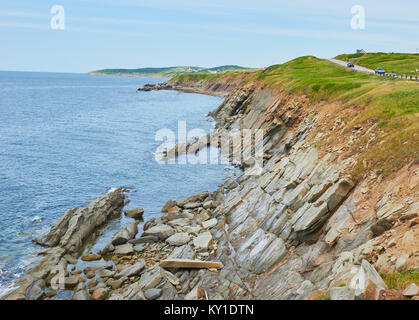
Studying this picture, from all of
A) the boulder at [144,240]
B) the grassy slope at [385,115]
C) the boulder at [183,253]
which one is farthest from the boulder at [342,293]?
the boulder at [144,240]

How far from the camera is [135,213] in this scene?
121 ft

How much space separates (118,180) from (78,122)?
5882 centimetres

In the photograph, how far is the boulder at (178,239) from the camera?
2894 centimetres

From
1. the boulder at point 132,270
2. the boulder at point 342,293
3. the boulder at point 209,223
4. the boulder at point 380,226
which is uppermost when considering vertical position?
the boulder at point 380,226

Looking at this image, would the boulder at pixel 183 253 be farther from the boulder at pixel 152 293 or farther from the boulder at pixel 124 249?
the boulder at pixel 124 249

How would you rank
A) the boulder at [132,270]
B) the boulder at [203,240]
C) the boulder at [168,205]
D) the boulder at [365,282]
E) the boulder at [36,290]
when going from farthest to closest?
the boulder at [168,205] < the boulder at [203,240] < the boulder at [132,270] < the boulder at [36,290] < the boulder at [365,282]

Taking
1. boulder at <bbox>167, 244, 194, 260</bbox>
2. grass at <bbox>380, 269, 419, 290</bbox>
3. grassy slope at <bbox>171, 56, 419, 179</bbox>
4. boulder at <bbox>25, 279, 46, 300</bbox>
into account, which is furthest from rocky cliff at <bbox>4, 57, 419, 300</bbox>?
boulder at <bbox>25, 279, 46, 300</bbox>

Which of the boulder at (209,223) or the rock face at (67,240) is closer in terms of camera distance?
the rock face at (67,240)

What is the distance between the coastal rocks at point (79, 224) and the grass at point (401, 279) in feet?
84.5

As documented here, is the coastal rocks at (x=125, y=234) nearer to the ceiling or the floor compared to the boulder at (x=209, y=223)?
nearer to the floor

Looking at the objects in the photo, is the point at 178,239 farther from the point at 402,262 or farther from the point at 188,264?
the point at 402,262

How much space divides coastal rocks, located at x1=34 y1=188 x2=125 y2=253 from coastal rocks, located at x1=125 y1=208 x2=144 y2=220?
140cm
